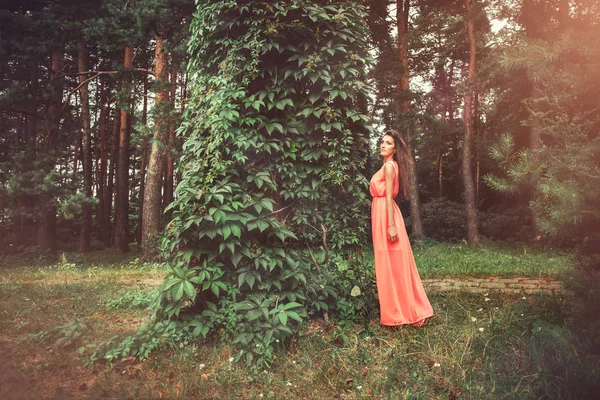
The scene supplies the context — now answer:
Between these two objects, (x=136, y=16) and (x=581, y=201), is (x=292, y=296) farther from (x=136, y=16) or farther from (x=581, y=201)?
(x=136, y=16)

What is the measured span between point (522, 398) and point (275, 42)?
402 cm

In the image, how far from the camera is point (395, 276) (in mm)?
4414

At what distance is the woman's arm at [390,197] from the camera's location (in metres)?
4.33

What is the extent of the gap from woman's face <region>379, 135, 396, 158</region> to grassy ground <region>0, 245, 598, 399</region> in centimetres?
199

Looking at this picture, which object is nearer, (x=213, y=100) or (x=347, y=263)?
(x=213, y=100)

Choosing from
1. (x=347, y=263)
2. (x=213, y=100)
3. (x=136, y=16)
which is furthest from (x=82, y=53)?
(x=347, y=263)

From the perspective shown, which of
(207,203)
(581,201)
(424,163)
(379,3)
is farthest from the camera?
(424,163)

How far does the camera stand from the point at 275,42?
167 inches

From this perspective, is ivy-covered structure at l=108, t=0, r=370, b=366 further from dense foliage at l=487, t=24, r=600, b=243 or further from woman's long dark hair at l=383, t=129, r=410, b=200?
dense foliage at l=487, t=24, r=600, b=243

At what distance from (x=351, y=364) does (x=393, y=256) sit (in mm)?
1320

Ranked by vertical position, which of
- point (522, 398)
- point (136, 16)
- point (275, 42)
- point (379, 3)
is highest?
point (379, 3)

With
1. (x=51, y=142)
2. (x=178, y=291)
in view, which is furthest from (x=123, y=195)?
(x=178, y=291)

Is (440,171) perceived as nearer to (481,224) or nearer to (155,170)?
(481,224)

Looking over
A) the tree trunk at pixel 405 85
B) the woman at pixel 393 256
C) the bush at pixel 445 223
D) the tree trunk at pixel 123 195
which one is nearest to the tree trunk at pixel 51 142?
the tree trunk at pixel 123 195
